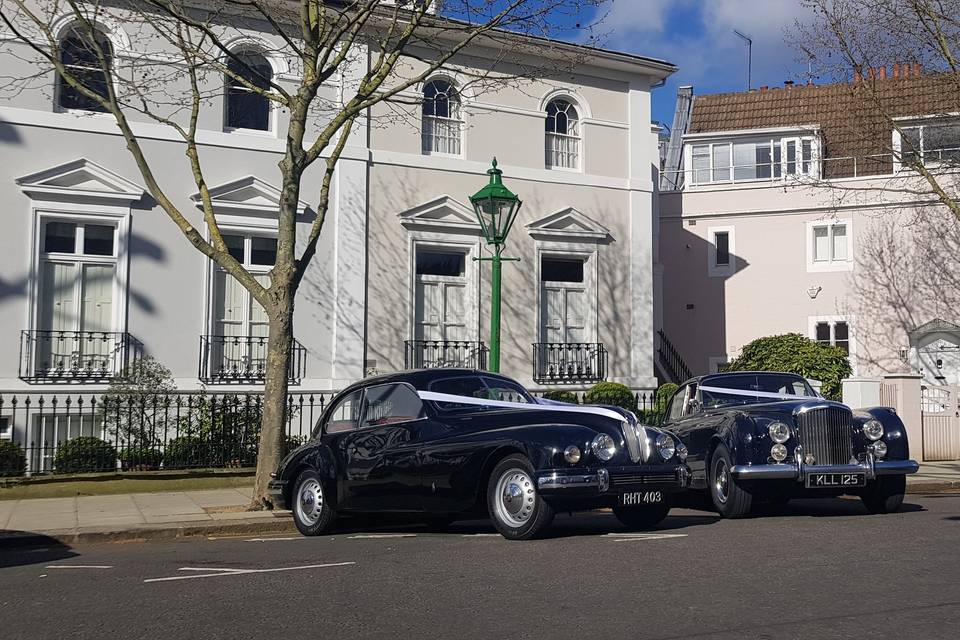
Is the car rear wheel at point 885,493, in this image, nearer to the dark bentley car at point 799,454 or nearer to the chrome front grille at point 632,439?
the dark bentley car at point 799,454

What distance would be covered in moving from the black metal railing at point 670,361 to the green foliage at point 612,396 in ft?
23.7

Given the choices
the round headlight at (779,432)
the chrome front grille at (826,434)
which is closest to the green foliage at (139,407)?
the round headlight at (779,432)

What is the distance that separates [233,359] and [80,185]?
152 inches

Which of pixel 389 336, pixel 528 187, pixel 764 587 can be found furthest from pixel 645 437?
pixel 528 187

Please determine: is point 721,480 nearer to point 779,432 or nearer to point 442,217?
point 779,432

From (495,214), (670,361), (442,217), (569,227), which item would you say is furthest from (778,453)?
(670,361)

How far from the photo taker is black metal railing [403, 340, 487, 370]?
2052 centimetres

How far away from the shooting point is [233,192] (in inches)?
742

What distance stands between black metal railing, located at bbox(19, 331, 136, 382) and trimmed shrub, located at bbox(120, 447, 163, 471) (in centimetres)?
189

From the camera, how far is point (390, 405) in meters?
10.4

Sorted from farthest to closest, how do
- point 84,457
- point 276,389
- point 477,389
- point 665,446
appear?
point 84,457
point 276,389
point 477,389
point 665,446

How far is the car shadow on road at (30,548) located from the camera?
959cm

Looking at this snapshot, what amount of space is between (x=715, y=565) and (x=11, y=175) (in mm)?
14150

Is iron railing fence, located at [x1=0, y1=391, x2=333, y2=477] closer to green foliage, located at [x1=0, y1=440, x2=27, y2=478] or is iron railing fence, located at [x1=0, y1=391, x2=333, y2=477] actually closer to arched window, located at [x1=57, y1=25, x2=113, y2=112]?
green foliage, located at [x1=0, y1=440, x2=27, y2=478]
